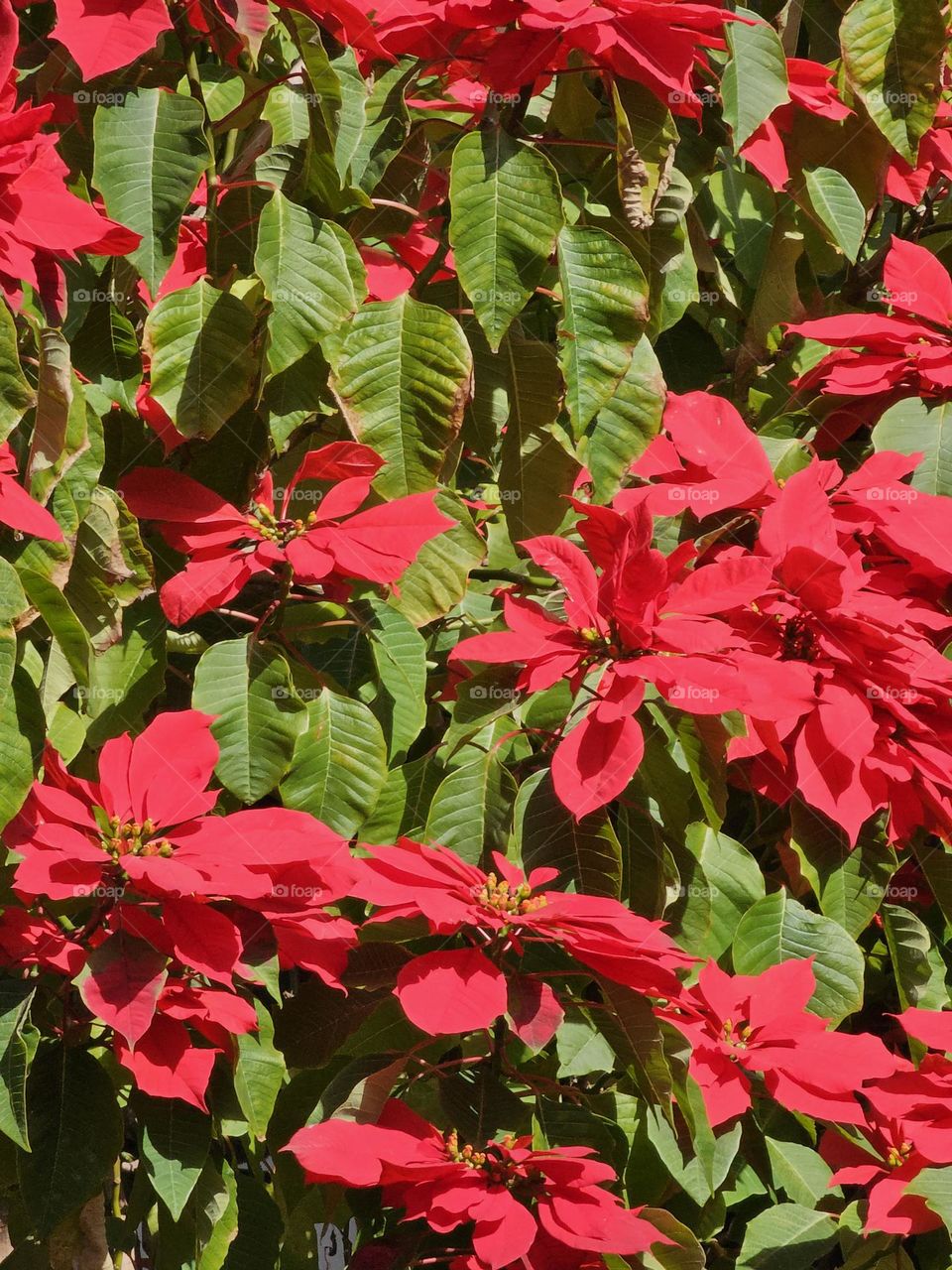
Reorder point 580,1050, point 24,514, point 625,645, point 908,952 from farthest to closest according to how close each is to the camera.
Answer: point 908,952
point 580,1050
point 625,645
point 24,514

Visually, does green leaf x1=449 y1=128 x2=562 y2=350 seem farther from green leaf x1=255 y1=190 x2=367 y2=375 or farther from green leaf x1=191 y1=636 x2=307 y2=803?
green leaf x1=191 y1=636 x2=307 y2=803

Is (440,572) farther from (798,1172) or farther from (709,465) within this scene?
(798,1172)

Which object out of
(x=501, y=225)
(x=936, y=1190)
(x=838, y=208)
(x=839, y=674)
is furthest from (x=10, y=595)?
(x=838, y=208)

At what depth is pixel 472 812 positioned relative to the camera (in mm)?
919

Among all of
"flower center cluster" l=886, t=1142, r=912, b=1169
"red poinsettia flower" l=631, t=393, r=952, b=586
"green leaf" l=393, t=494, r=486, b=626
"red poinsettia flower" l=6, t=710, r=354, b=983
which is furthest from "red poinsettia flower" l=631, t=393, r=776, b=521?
"flower center cluster" l=886, t=1142, r=912, b=1169

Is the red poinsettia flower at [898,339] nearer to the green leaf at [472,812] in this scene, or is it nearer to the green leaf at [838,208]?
the green leaf at [838,208]

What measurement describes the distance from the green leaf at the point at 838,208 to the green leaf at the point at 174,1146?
0.81 metres

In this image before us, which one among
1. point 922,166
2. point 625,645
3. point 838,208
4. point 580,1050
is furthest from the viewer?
point 922,166

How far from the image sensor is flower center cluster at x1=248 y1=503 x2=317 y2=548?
94cm

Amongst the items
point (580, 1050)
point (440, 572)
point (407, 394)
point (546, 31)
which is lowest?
point (580, 1050)

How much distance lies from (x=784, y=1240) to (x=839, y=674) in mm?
A: 393

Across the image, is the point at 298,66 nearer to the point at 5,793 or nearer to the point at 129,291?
the point at 129,291

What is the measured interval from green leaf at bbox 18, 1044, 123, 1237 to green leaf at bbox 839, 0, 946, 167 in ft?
2.97

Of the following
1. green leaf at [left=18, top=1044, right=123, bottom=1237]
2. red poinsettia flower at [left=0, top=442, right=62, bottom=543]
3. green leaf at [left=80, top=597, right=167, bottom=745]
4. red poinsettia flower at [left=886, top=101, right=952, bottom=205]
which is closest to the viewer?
red poinsettia flower at [left=0, top=442, right=62, bottom=543]
